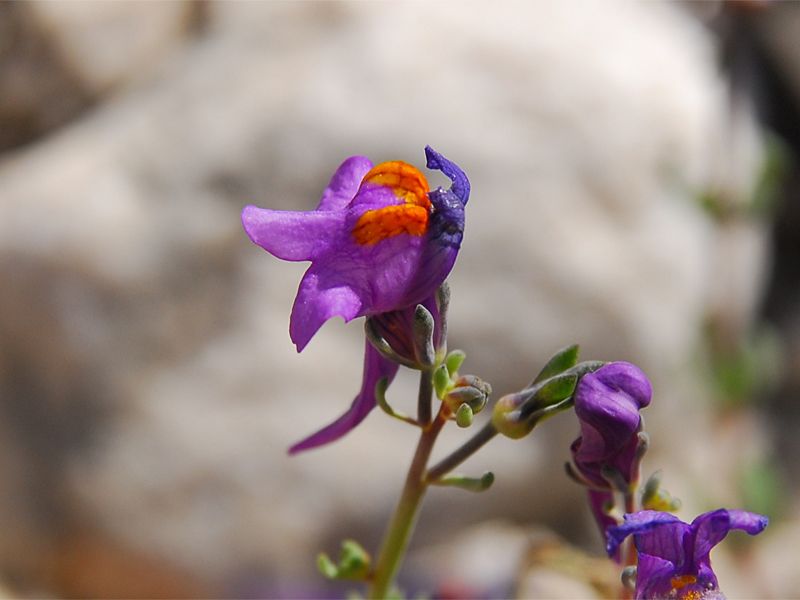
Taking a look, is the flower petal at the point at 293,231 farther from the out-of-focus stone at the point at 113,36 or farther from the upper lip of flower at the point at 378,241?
the out-of-focus stone at the point at 113,36

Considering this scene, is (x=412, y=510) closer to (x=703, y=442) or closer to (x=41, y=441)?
(x=41, y=441)

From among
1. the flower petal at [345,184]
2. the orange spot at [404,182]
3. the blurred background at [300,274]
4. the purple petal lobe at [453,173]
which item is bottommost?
the blurred background at [300,274]

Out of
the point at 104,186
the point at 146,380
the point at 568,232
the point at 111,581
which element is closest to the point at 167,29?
the point at 104,186

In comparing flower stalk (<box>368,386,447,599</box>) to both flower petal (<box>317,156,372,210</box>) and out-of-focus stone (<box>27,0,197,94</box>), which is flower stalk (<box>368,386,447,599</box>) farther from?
out-of-focus stone (<box>27,0,197,94</box>)

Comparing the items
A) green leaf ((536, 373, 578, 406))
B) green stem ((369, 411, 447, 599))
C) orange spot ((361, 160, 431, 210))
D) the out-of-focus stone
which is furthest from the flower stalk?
the out-of-focus stone

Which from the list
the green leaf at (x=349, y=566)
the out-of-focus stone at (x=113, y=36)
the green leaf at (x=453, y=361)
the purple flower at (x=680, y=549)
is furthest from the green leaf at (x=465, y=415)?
the out-of-focus stone at (x=113, y=36)

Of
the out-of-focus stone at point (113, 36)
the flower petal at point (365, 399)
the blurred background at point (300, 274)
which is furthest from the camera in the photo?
the out-of-focus stone at point (113, 36)
